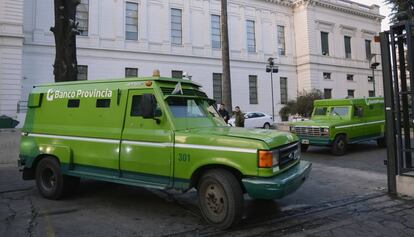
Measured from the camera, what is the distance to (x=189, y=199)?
7.82 meters

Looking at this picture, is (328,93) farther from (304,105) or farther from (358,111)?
(358,111)

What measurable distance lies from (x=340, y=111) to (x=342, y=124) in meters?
1.11

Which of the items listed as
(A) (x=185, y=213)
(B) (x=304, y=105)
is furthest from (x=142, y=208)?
(B) (x=304, y=105)

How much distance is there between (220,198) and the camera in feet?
18.8

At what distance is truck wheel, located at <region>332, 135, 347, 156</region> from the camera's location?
46.8 feet

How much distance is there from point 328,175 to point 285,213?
4138 mm

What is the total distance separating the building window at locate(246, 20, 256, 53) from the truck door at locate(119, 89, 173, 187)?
125ft

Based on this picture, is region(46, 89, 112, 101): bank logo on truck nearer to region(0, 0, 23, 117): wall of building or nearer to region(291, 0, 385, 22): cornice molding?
region(0, 0, 23, 117): wall of building

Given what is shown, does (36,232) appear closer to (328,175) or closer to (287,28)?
(328,175)

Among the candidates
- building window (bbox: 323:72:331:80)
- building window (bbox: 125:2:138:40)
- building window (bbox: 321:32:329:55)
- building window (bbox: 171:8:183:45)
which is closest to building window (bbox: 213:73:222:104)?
building window (bbox: 171:8:183:45)

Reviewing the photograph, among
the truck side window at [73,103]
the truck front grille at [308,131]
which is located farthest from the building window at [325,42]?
the truck side window at [73,103]

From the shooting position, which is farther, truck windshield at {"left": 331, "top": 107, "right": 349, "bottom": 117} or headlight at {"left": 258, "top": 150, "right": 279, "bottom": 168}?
truck windshield at {"left": 331, "top": 107, "right": 349, "bottom": 117}

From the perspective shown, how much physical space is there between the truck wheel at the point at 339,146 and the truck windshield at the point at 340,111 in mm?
1170

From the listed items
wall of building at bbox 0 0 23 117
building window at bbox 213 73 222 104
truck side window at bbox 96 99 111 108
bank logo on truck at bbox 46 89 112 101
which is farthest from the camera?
building window at bbox 213 73 222 104
